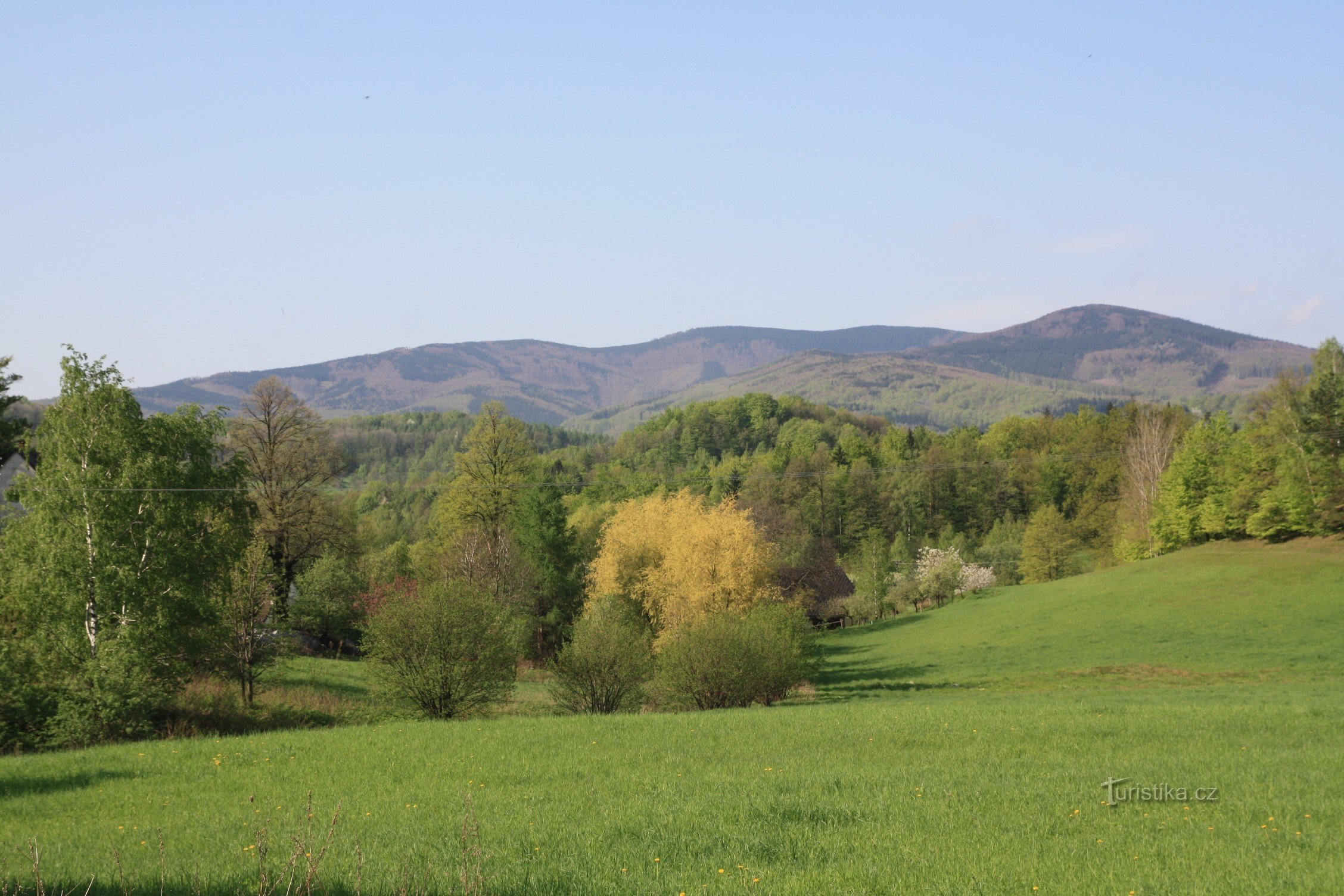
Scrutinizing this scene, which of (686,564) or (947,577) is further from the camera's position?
(947,577)

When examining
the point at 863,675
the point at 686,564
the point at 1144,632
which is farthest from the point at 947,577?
the point at 686,564

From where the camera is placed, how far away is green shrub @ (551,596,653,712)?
2494 cm

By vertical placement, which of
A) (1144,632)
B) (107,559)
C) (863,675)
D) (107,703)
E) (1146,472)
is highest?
(107,559)

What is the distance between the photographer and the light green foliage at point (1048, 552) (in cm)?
7681

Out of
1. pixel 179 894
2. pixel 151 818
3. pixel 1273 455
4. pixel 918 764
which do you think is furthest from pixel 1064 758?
pixel 1273 455

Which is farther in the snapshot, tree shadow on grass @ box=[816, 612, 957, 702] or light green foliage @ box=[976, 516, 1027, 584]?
light green foliage @ box=[976, 516, 1027, 584]

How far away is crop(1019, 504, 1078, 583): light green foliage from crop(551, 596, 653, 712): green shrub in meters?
61.3

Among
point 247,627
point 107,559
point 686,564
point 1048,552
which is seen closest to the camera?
point 107,559

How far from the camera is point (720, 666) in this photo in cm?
2606

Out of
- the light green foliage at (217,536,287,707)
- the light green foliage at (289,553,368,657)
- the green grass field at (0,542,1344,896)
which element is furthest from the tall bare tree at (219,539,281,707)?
the light green foliage at (289,553,368,657)

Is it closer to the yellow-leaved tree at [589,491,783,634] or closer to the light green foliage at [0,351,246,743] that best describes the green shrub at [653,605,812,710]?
the yellow-leaved tree at [589,491,783,634]

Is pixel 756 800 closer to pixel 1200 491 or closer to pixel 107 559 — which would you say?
pixel 107 559

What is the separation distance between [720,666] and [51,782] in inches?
652

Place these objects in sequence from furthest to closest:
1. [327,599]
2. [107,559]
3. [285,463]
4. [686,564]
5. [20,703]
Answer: [327,599]
[686,564]
[285,463]
[107,559]
[20,703]
